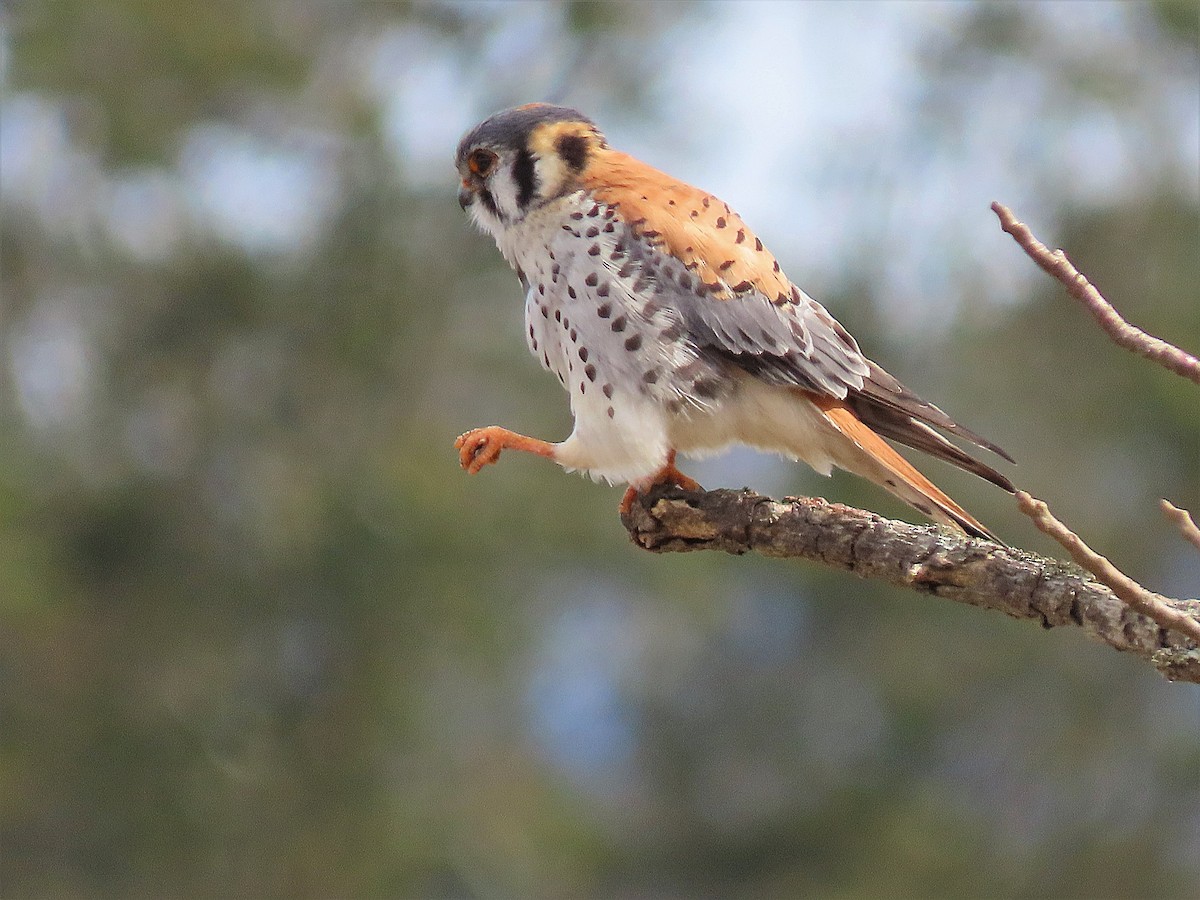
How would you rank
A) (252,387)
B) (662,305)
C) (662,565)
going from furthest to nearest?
(662,565) < (252,387) < (662,305)

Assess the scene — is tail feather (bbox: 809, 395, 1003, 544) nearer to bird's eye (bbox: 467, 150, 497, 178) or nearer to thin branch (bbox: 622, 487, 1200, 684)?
thin branch (bbox: 622, 487, 1200, 684)

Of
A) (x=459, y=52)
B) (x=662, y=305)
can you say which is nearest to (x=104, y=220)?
(x=459, y=52)

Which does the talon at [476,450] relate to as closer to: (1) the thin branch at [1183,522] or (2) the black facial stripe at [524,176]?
(2) the black facial stripe at [524,176]

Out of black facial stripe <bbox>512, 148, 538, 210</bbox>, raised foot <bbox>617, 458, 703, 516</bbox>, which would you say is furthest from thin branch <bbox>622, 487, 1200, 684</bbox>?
black facial stripe <bbox>512, 148, 538, 210</bbox>

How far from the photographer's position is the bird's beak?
3.54 meters

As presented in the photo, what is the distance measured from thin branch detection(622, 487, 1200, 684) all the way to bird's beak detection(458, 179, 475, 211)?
3.46 feet

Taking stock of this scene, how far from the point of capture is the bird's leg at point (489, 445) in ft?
9.91

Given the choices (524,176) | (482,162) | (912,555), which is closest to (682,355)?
(524,176)

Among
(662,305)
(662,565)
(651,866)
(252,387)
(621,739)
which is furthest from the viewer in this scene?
(621,739)

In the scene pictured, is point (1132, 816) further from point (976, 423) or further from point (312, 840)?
point (312, 840)

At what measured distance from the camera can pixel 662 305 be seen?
312 cm

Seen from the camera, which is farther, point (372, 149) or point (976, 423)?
point (976, 423)

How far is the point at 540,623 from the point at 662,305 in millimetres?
7028

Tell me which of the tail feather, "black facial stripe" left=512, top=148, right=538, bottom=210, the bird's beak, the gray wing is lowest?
the tail feather
